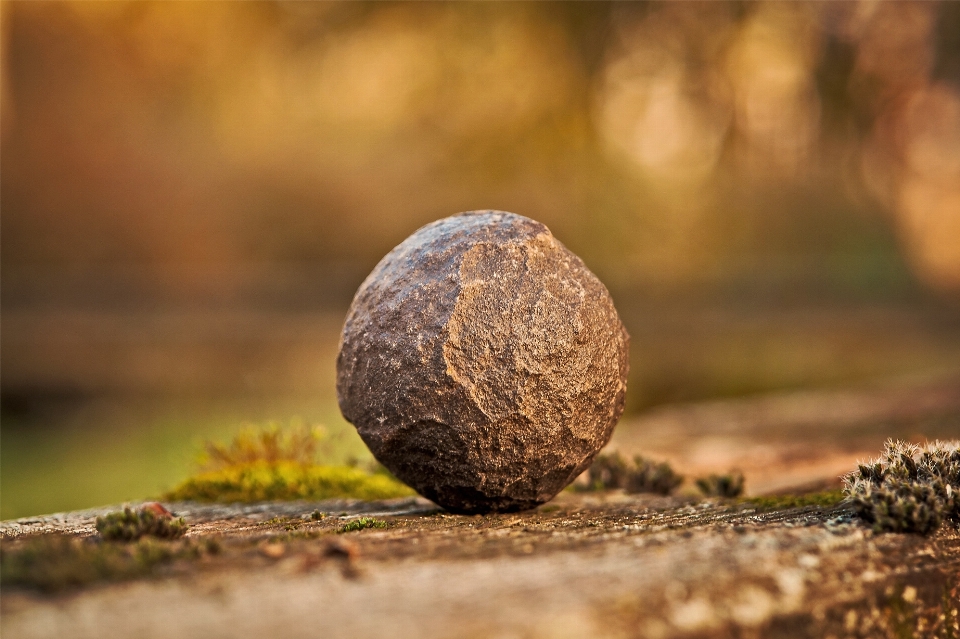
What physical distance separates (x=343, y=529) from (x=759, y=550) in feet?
8.27

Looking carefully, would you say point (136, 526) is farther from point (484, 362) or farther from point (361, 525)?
point (484, 362)

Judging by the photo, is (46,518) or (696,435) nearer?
(46,518)

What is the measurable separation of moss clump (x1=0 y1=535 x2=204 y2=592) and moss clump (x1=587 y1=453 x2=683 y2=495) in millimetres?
4363

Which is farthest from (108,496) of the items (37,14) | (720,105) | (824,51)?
(824,51)

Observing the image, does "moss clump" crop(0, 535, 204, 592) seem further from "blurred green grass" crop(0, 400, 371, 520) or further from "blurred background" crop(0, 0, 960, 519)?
"blurred background" crop(0, 0, 960, 519)

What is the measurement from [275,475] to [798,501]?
4.48 m

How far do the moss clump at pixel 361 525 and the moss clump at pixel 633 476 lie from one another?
9.50ft

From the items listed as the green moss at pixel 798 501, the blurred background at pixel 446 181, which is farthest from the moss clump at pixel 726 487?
the blurred background at pixel 446 181

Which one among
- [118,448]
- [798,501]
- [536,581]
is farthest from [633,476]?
[118,448]

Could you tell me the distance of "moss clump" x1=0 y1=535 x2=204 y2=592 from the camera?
406cm

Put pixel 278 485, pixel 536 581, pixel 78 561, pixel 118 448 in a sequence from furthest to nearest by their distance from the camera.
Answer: pixel 118 448
pixel 278 485
pixel 78 561
pixel 536 581

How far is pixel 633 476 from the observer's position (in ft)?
26.0

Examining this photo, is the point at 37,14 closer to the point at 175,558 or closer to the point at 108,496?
the point at 108,496

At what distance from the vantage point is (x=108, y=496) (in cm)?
1109
